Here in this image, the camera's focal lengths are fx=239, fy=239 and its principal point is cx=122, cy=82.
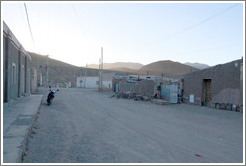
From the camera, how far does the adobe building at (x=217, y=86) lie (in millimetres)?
17172

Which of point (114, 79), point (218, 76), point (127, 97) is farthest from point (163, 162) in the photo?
point (114, 79)

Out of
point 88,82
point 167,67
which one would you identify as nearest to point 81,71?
point 88,82

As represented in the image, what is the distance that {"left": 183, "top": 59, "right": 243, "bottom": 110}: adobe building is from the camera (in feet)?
56.3

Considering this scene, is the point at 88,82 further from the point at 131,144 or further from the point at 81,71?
the point at 131,144

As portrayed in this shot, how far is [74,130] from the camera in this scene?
924cm

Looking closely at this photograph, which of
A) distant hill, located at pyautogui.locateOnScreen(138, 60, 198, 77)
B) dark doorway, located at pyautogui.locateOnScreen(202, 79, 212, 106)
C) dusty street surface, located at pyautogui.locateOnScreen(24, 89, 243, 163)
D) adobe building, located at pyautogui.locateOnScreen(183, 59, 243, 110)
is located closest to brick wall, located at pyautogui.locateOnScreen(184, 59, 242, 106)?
adobe building, located at pyautogui.locateOnScreen(183, 59, 243, 110)

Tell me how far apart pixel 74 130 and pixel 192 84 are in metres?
15.9

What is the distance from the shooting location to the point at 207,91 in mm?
21031

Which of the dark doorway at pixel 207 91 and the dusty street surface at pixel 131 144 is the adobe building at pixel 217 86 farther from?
the dusty street surface at pixel 131 144

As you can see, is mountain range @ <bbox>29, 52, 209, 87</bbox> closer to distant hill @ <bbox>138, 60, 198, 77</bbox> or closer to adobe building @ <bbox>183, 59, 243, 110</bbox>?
distant hill @ <bbox>138, 60, 198, 77</bbox>

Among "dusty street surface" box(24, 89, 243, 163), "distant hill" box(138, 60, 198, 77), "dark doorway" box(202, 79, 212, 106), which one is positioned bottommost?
"dusty street surface" box(24, 89, 243, 163)

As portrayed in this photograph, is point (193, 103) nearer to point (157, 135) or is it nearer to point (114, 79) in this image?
point (157, 135)

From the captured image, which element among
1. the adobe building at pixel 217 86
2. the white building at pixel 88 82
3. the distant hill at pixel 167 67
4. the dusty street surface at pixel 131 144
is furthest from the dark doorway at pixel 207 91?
the distant hill at pixel 167 67

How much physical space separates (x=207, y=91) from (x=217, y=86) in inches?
70.5
